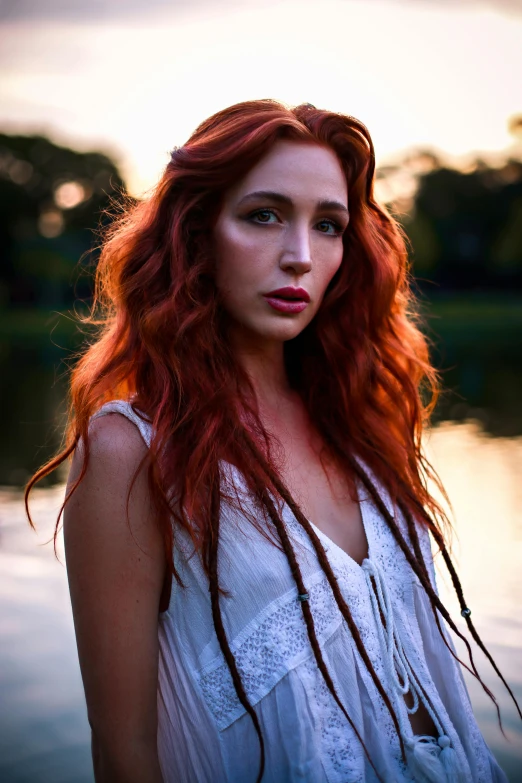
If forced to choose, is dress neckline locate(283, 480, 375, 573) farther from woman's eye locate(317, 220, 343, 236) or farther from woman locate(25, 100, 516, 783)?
woman's eye locate(317, 220, 343, 236)

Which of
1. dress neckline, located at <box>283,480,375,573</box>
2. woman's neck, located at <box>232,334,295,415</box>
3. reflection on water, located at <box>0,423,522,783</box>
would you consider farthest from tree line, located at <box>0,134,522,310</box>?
dress neckline, located at <box>283,480,375,573</box>

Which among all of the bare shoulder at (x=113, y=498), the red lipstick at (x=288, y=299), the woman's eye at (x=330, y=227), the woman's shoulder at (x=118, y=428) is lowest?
the bare shoulder at (x=113, y=498)

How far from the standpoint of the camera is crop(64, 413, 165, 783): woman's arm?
1751 millimetres

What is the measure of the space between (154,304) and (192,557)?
67 cm

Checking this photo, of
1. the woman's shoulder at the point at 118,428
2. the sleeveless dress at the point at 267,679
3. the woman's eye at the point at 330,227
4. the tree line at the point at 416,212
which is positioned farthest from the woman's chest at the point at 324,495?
the tree line at the point at 416,212

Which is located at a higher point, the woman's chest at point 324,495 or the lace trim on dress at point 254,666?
the woman's chest at point 324,495

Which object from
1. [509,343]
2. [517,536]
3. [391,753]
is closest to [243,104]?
[391,753]

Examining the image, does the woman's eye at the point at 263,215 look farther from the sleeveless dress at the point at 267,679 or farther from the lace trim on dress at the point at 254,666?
the lace trim on dress at the point at 254,666

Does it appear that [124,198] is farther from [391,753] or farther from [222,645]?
[391,753]

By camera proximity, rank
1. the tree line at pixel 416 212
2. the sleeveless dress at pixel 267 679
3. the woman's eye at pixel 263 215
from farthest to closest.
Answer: the tree line at pixel 416 212 < the woman's eye at pixel 263 215 < the sleeveless dress at pixel 267 679

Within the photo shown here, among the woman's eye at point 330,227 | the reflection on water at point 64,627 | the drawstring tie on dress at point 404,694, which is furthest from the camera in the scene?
the reflection on water at point 64,627

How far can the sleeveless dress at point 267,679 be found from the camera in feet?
6.12

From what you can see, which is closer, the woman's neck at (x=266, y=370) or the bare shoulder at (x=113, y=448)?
the bare shoulder at (x=113, y=448)

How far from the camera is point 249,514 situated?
1.92m
